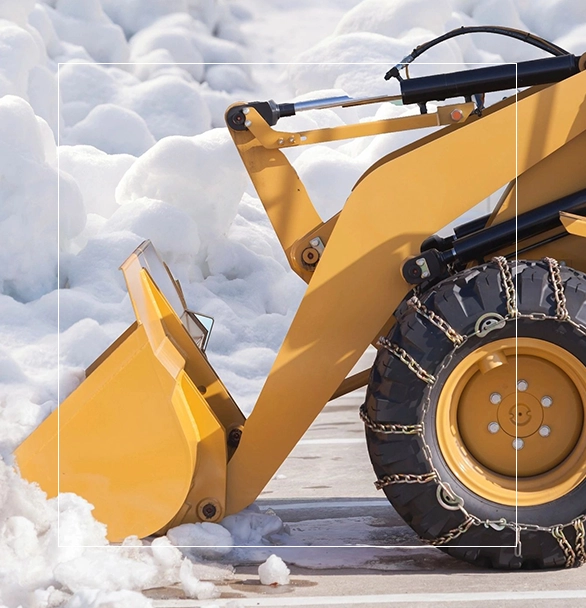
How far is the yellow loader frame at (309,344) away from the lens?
129 inches

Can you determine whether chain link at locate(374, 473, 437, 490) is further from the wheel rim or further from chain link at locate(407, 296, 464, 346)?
chain link at locate(407, 296, 464, 346)

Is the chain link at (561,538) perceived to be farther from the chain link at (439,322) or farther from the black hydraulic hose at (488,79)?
the black hydraulic hose at (488,79)

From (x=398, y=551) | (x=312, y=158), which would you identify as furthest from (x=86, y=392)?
(x=312, y=158)

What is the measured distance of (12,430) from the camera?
3.39 m

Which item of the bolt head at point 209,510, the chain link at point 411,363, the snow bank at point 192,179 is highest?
the snow bank at point 192,179

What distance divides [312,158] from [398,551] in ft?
19.2

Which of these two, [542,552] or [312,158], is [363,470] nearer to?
[542,552]

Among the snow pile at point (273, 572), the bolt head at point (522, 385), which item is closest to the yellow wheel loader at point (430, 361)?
the bolt head at point (522, 385)

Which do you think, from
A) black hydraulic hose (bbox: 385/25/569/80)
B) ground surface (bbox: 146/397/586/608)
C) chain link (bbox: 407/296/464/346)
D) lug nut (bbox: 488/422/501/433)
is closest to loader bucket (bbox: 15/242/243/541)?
ground surface (bbox: 146/397/586/608)

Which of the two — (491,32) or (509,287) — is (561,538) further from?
(491,32)

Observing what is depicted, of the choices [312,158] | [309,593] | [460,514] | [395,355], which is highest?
[312,158]

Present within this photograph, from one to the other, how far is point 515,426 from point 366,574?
27.1 inches

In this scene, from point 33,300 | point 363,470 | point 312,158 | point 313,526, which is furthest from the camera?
point 312,158

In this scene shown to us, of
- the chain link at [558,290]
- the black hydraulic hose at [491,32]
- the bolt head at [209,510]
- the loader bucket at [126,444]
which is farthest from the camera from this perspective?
the black hydraulic hose at [491,32]
